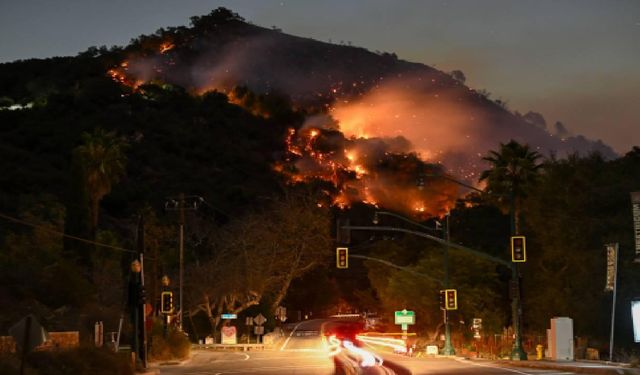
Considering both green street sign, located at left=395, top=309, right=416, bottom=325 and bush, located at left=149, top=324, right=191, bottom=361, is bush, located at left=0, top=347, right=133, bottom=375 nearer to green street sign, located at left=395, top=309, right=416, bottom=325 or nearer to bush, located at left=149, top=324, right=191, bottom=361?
bush, located at left=149, top=324, right=191, bottom=361

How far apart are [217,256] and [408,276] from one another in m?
17.9

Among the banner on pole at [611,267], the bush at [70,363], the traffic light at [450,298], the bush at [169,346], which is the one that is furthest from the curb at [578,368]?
the bush at [169,346]

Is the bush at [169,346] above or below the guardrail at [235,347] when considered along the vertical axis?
above

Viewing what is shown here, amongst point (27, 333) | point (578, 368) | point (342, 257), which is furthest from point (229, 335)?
point (27, 333)

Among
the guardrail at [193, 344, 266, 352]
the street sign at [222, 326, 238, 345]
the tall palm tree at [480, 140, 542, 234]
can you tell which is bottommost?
the guardrail at [193, 344, 266, 352]

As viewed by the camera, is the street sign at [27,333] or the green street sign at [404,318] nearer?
the street sign at [27,333]

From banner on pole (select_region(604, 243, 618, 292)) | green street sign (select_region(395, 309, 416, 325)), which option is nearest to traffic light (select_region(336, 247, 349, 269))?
banner on pole (select_region(604, 243, 618, 292))

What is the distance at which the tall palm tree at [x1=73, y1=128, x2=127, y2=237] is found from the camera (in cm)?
7286

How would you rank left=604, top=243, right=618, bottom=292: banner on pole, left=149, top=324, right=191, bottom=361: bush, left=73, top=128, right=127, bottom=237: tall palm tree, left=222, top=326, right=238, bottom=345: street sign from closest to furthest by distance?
1. left=604, top=243, right=618, bottom=292: banner on pole
2. left=149, top=324, right=191, bottom=361: bush
3. left=73, top=128, right=127, bottom=237: tall palm tree
4. left=222, top=326, right=238, bottom=345: street sign

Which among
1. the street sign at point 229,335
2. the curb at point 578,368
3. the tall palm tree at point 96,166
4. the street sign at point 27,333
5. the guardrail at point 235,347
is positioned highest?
the tall palm tree at point 96,166

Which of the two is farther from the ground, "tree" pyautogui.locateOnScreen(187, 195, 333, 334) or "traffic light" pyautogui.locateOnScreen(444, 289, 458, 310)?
"tree" pyautogui.locateOnScreen(187, 195, 333, 334)

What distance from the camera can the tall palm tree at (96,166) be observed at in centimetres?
7286

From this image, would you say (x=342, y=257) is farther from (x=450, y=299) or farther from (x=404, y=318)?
(x=404, y=318)

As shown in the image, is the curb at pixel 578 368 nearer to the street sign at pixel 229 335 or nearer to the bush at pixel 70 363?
the bush at pixel 70 363
